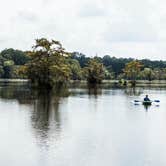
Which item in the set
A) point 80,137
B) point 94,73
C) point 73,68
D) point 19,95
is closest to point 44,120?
point 80,137

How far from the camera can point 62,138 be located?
27641mm

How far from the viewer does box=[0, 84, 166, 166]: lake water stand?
22.5 metres

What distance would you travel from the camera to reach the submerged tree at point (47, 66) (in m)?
79.4

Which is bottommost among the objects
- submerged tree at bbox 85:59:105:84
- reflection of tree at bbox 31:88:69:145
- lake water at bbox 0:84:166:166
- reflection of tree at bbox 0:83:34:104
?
lake water at bbox 0:84:166:166

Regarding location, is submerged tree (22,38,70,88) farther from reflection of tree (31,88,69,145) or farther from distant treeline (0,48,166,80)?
distant treeline (0,48,166,80)

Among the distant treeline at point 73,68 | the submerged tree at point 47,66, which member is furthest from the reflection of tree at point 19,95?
the distant treeline at point 73,68

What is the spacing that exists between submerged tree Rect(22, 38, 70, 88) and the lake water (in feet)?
112

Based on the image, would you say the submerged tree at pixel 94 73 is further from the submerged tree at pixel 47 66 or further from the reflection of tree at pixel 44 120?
the reflection of tree at pixel 44 120

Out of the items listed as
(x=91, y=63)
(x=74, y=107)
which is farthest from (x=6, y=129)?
(x=91, y=63)

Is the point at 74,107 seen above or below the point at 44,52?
below

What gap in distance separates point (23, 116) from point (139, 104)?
18220 millimetres

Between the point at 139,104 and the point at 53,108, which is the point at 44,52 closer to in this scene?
the point at 139,104

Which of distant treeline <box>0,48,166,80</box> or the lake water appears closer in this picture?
the lake water

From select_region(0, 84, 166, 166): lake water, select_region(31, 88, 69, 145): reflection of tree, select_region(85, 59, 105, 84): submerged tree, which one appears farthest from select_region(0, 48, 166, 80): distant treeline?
select_region(0, 84, 166, 166): lake water
